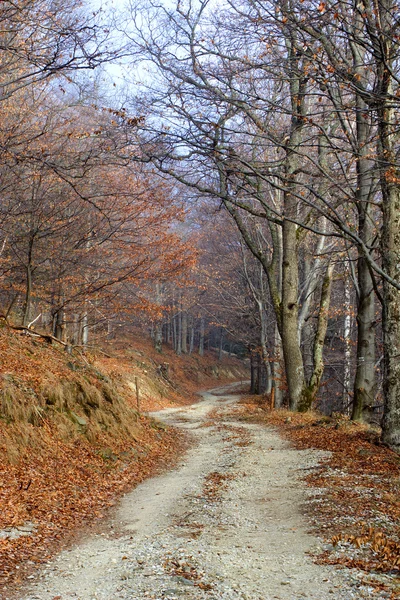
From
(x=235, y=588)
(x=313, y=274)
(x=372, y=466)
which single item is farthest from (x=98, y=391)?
(x=313, y=274)

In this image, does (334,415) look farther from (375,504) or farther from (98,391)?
(375,504)

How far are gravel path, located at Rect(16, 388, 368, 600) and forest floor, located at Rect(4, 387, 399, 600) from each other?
10mm

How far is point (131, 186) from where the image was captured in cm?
1548

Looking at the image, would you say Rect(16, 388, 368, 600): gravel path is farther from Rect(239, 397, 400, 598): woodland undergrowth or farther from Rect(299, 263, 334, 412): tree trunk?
Rect(299, 263, 334, 412): tree trunk

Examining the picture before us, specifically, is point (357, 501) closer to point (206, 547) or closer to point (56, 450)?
point (206, 547)

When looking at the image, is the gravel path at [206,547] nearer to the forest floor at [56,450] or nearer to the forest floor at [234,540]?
the forest floor at [234,540]

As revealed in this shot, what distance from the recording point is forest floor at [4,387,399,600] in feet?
13.9

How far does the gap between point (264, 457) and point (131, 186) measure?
8.91 m

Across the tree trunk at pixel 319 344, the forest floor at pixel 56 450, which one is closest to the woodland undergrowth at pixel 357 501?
the forest floor at pixel 56 450

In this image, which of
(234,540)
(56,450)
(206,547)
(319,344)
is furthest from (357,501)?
(319,344)

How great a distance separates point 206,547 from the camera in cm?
536

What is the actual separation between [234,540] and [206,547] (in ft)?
1.46

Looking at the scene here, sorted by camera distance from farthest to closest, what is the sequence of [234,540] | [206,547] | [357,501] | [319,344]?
1. [319,344]
2. [357,501]
3. [234,540]
4. [206,547]

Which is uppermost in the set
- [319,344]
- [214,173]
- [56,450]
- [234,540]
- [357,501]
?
[214,173]
